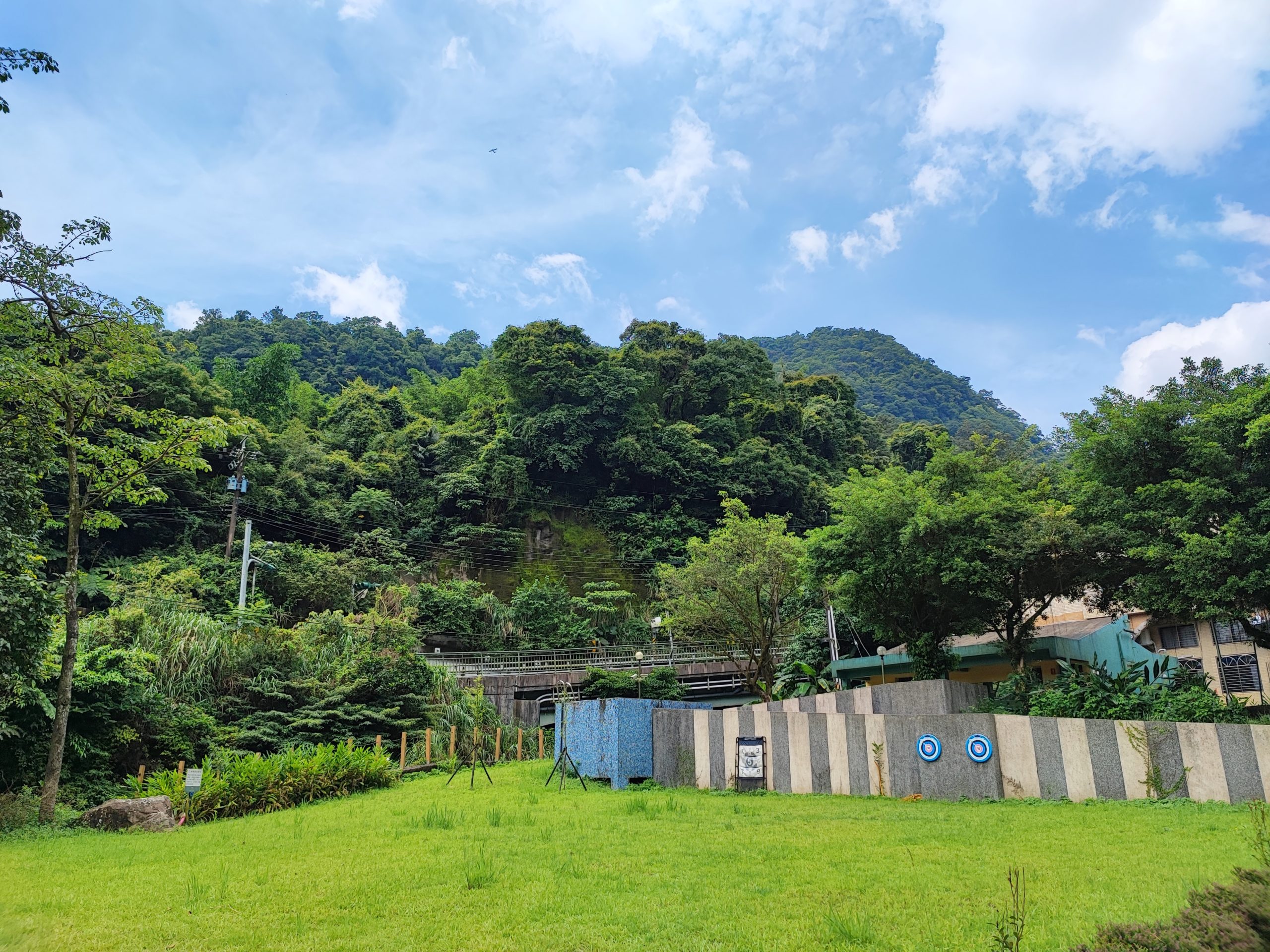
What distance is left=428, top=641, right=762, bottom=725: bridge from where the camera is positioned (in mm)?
29375

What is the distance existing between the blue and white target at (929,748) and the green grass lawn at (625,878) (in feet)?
3.28

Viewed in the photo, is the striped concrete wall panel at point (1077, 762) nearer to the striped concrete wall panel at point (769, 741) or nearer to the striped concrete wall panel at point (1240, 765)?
the striped concrete wall panel at point (1240, 765)

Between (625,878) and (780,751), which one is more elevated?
(780,751)

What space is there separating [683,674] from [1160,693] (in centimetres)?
2227

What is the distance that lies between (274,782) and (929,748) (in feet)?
34.2

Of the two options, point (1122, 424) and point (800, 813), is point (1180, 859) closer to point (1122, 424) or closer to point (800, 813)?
point (800, 813)

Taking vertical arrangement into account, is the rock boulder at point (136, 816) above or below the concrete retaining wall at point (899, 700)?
below

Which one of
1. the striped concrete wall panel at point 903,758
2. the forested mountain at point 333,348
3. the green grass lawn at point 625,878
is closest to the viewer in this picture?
the green grass lawn at point 625,878

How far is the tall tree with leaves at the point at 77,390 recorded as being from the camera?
41.4 ft

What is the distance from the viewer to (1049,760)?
1102 cm

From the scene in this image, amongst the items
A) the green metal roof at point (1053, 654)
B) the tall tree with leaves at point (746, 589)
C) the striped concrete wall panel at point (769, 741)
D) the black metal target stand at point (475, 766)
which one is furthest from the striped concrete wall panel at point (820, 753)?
the tall tree with leaves at point (746, 589)

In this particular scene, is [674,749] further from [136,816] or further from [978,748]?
[136,816]

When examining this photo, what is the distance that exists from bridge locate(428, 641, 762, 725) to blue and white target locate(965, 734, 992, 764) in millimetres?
17137

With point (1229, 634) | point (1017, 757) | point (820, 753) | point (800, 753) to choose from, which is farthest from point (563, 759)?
point (1229, 634)
